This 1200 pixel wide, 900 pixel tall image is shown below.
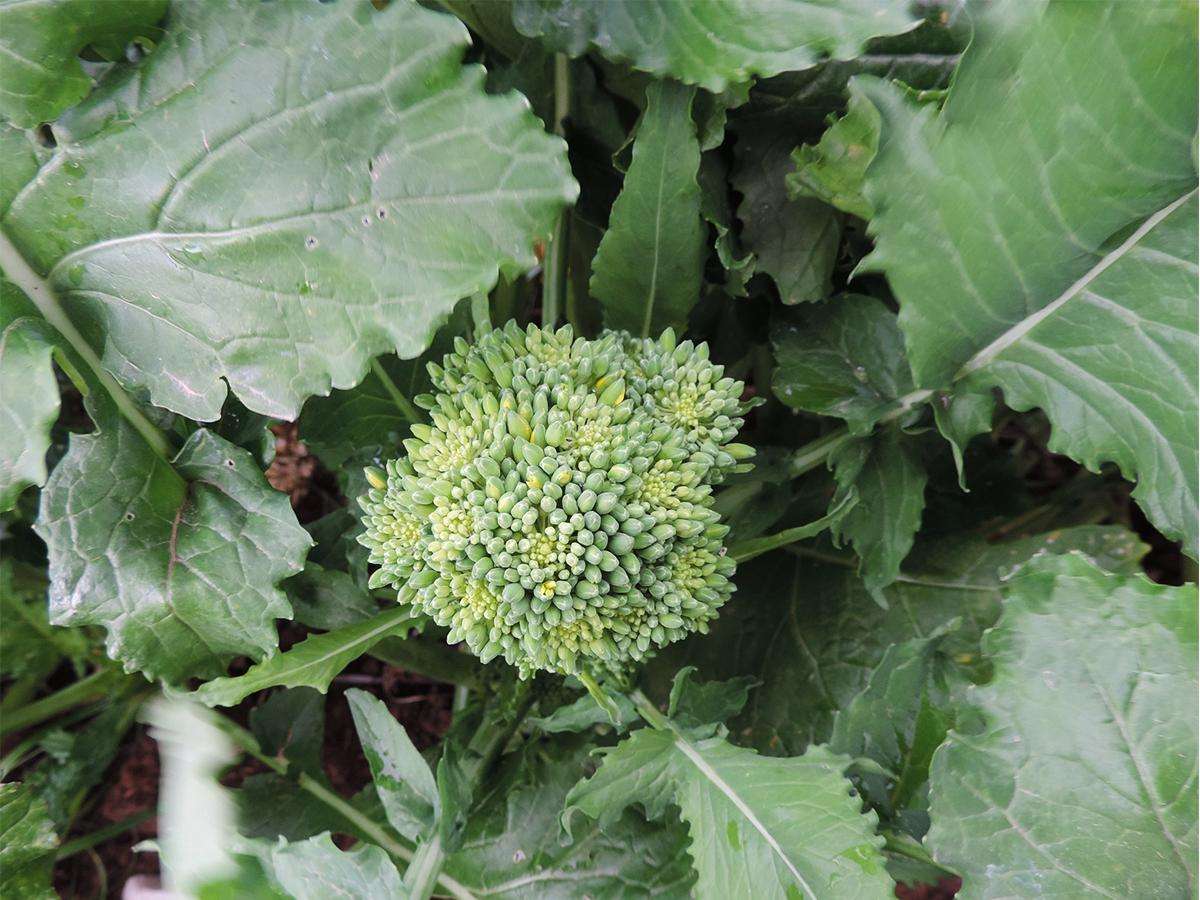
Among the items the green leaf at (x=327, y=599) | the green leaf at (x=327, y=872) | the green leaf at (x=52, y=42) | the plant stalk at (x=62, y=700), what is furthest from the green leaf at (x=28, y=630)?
the green leaf at (x=52, y=42)

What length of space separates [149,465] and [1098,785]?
84 cm

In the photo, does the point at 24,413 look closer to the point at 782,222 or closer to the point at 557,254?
the point at 557,254

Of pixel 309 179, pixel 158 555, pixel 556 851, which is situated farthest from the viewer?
pixel 556 851

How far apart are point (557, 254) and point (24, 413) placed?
20.1 inches

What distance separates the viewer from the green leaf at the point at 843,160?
76 cm

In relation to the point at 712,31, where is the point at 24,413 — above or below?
below

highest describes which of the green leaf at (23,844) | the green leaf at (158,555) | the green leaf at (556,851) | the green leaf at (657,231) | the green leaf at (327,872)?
the green leaf at (657,231)

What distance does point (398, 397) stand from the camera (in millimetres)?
869

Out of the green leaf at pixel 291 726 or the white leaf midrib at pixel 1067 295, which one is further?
the green leaf at pixel 291 726

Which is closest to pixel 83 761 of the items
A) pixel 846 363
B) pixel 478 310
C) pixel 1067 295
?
pixel 478 310

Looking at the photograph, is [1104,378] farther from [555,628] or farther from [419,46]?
[419,46]

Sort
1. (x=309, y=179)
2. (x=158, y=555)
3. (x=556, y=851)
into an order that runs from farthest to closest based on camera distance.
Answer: (x=556, y=851)
(x=158, y=555)
(x=309, y=179)

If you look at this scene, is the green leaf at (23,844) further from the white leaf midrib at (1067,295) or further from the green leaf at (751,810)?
the white leaf midrib at (1067,295)

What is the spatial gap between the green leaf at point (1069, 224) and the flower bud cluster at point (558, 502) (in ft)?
0.72
